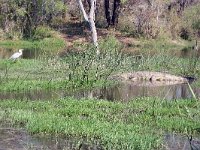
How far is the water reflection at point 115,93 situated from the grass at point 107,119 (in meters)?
1.79

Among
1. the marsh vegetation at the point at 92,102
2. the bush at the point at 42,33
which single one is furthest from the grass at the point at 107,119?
the bush at the point at 42,33

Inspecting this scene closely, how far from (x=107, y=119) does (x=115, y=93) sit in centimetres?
561

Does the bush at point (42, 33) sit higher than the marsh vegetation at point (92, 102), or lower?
lower

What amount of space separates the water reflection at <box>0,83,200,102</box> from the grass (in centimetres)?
179

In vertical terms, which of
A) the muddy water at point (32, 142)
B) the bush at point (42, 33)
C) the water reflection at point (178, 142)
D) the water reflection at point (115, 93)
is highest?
the muddy water at point (32, 142)

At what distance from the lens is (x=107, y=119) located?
13.6 metres

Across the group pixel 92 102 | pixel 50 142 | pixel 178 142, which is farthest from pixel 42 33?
pixel 178 142

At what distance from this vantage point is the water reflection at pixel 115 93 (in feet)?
58.3

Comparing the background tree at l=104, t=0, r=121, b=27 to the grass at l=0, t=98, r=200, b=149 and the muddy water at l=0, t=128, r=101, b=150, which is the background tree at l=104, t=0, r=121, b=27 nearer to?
the grass at l=0, t=98, r=200, b=149

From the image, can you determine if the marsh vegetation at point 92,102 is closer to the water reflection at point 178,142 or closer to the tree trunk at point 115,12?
the water reflection at point 178,142

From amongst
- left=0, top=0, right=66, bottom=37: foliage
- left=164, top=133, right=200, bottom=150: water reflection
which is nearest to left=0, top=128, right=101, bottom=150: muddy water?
left=164, top=133, right=200, bottom=150: water reflection

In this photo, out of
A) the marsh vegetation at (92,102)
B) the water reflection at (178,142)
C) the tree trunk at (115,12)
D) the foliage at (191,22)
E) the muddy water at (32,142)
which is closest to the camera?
the muddy water at (32,142)

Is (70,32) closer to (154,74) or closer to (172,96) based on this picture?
(154,74)

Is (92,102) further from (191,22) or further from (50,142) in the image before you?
(191,22)
